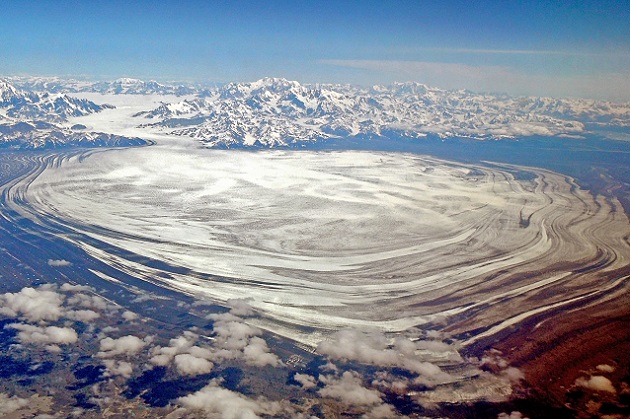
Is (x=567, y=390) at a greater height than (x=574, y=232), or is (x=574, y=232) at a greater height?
(x=574, y=232)

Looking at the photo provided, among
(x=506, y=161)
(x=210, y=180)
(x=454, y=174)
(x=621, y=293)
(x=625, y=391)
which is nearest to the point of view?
(x=625, y=391)

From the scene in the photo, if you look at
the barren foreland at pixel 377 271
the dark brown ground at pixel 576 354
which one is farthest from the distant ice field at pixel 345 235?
the dark brown ground at pixel 576 354

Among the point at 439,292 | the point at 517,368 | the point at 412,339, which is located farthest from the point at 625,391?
the point at 439,292

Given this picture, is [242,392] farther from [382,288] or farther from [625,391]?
[625,391]

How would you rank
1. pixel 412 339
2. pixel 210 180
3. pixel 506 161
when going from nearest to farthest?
pixel 412 339
pixel 210 180
pixel 506 161

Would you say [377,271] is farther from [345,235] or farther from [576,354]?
[576,354]

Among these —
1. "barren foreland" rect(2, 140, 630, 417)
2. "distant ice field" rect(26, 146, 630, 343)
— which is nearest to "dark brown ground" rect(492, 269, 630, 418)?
"barren foreland" rect(2, 140, 630, 417)

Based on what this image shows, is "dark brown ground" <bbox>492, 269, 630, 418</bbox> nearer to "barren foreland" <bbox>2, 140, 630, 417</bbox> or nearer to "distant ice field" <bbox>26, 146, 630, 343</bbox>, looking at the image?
"barren foreland" <bbox>2, 140, 630, 417</bbox>
